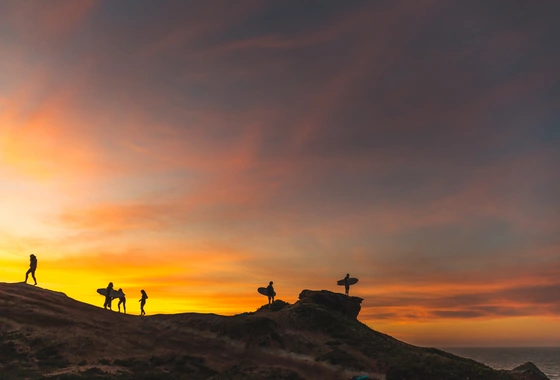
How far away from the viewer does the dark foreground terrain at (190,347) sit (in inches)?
1560

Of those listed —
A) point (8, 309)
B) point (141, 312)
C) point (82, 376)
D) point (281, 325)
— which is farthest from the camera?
point (141, 312)

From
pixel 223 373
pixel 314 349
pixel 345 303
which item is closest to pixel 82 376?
pixel 223 373

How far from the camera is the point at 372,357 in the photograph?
45.9 m

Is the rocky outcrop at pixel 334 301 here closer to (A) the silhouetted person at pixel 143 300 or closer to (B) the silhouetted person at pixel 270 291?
(B) the silhouetted person at pixel 270 291

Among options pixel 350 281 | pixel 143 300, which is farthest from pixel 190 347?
pixel 350 281

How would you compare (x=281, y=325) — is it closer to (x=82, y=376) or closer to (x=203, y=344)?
(x=203, y=344)

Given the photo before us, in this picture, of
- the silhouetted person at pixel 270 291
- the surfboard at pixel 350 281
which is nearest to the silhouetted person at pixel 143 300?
the silhouetted person at pixel 270 291

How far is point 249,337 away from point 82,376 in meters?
16.7

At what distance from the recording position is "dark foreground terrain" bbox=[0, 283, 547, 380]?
1560 inches

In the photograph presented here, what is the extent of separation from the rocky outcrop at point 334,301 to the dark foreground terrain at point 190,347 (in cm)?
653

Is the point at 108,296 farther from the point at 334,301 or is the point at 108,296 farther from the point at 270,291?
the point at 334,301

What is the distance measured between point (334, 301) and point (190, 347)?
2287 centimetres

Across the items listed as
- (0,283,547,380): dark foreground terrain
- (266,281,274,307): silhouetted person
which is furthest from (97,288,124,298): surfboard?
(266,281,274,307): silhouetted person

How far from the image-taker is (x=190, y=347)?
46156 mm
